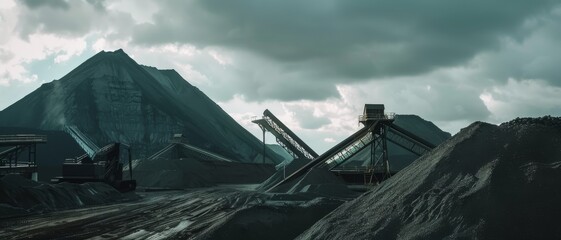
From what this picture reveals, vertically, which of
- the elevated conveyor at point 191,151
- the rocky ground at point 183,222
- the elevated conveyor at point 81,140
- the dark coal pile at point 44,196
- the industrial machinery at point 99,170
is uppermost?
the elevated conveyor at point 81,140

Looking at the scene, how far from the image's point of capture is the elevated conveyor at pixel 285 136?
50.9 m

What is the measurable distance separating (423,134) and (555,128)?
106 metres

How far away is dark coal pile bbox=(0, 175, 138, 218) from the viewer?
2295 cm

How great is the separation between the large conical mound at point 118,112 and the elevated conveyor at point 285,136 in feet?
153

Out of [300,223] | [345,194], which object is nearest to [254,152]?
[345,194]

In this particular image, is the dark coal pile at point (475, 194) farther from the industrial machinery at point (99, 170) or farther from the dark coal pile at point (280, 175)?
the industrial machinery at point (99, 170)

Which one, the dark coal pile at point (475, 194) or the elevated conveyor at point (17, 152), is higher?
the elevated conveyor at point (17, 152)

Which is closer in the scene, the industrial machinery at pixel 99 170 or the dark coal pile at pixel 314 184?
the dark coal pile at pixel 314 184

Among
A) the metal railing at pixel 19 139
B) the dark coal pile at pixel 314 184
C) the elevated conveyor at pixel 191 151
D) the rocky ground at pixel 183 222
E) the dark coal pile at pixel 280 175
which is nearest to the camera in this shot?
the rocky ground at pixel 183 222

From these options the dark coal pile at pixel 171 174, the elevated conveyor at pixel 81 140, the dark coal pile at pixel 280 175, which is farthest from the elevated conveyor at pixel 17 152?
the elevated conveyor at pixel 81 140

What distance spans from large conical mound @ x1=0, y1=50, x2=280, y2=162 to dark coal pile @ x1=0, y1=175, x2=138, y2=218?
58.0 metres

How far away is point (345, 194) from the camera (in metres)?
26.7

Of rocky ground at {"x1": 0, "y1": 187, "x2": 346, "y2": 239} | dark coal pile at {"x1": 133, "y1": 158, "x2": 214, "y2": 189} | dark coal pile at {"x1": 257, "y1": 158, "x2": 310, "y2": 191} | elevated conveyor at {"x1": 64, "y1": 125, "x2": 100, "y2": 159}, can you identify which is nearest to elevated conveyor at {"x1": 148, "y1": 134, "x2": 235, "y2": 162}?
elevated conveyor at {"x1": 64, "y1": 125, "x2": 100, "y2": 159}

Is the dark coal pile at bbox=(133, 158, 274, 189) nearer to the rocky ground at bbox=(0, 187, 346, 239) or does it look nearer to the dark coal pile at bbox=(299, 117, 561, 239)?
the rocky ground at bbox=(0, 187, 346, 239)
